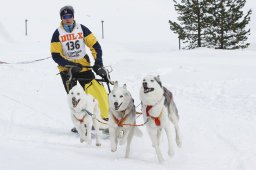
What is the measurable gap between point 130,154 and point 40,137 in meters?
1.77

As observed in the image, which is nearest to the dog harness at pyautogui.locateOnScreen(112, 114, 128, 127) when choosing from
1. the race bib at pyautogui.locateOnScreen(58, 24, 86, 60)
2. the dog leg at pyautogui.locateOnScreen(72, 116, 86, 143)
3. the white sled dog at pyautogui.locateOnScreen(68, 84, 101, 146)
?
the white sled dog at pyautogui.locateOnScreen(68, 84, 101, 146)

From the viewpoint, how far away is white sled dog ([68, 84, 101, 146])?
235 inches

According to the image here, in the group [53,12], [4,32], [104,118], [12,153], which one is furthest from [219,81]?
[53,12]

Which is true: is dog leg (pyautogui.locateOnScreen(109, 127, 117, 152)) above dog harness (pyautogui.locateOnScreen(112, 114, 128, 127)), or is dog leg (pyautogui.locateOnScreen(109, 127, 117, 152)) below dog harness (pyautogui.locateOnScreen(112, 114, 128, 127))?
below

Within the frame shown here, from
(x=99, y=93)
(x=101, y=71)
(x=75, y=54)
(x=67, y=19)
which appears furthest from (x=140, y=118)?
(x=67, y=19)

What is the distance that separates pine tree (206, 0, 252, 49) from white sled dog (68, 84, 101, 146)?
21.7m

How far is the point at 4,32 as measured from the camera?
3244cm

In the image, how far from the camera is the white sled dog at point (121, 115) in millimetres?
5227

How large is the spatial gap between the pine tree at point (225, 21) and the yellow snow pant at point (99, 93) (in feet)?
70.2

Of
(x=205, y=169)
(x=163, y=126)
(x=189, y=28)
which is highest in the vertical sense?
(x=189, y=28)

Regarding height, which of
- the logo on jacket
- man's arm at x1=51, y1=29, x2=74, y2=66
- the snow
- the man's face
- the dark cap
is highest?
the dark cap

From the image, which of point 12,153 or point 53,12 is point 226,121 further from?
point 53,12

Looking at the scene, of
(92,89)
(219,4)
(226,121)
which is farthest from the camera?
(219,4)

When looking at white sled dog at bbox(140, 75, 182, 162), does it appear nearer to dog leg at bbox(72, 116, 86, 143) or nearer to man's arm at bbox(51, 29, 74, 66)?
dog leg at bbox(72, 116, 86, 143)
